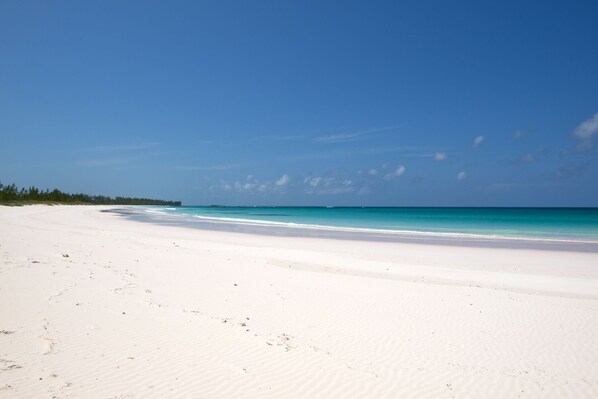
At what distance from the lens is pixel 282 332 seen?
21.0ft

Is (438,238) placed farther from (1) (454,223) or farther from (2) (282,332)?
(1) (454,223)

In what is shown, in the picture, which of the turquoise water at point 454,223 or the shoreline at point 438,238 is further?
the turquoise water at point 454,223

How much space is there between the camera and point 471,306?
8.58 metres

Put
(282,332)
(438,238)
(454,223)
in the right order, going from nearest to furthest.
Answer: (282,332)
(438,238)
(454,223)

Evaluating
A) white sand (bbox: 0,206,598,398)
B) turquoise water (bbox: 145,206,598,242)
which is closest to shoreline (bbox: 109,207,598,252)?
turquoise water (bbox: 145,206,598,242)

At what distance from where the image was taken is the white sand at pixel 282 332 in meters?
4.59

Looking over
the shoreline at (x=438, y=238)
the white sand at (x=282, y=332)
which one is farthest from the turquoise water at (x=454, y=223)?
the white sand at (x=282, y=332)

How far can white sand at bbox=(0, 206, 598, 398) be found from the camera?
4590mm

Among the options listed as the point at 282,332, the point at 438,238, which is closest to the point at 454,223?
the point at 438,238

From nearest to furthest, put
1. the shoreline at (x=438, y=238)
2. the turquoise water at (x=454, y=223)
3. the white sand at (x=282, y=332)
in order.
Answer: the white sand at (x=282, y=332) → the shoreline at (x=438, y=238) → the turquoise water at (x=454, y=223)

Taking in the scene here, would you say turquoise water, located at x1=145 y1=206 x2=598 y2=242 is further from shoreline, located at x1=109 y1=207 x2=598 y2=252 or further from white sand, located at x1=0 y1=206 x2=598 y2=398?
white sand, located at x1=0 y1=206 x2=598 y2=398

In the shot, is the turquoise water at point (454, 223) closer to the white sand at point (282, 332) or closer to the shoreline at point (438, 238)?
the shoreline at point (438, 238)

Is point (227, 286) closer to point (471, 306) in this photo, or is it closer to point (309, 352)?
point (309, 352)

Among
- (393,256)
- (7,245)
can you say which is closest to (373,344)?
(393,256)
